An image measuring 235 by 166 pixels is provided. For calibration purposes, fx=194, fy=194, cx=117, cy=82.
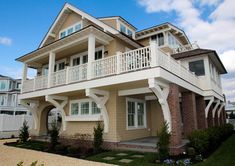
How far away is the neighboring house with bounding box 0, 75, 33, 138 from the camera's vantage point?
19.3 metres

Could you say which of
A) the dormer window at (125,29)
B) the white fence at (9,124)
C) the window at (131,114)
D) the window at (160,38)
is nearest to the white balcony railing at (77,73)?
the window at (131,114)

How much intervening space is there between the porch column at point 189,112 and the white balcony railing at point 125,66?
1011 millimetres

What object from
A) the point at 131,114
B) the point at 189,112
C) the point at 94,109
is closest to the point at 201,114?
the point at 189,112

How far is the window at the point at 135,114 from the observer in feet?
41.5

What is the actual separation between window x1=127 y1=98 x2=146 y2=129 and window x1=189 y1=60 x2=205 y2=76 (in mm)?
4643

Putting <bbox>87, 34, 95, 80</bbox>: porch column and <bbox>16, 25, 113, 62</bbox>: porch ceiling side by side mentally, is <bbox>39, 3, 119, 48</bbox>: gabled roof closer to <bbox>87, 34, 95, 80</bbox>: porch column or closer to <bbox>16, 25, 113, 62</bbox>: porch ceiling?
<bbox>16, 25, 113, 62</bbox>: porch ceiling

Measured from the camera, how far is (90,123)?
12.8 meters

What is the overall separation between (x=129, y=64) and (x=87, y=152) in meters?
5.25

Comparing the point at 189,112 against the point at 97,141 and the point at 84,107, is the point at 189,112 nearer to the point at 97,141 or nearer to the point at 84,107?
the point at 97,141

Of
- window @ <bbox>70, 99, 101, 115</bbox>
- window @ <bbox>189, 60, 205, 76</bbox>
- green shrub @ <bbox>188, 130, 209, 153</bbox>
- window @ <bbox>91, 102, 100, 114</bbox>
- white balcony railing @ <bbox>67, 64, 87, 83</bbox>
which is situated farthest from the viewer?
window @ <bbox>189, 60, 205, 76</bbox>

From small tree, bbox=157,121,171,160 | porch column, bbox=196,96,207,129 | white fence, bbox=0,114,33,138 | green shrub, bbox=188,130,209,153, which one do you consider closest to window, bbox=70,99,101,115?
small tree, bbox=157,121,171,160

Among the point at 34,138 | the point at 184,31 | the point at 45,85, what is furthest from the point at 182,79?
the point at 34,138

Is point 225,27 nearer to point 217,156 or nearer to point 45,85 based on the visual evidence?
point 217,156

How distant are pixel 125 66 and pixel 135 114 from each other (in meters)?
4.67
